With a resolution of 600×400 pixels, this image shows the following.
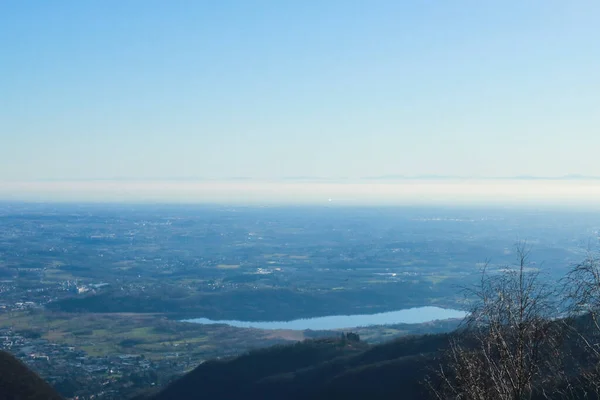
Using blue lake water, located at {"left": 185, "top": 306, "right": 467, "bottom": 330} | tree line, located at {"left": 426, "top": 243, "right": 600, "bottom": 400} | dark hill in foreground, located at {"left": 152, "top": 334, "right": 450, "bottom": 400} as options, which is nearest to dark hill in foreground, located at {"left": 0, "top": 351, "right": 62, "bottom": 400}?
dark hill in foreground, located at {"left": 152, "top": 334, "right": 450, "bottom": 400}

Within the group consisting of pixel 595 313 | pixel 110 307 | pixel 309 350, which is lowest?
pixel 110 307

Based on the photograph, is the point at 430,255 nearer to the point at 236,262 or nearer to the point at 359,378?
the point at 236,262

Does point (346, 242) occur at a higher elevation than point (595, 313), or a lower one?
lower

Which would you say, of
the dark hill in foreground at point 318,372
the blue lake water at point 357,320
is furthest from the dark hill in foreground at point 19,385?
the blue lake water at point 357,320

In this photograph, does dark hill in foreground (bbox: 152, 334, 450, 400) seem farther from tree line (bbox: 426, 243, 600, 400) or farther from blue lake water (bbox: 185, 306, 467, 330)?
blue lake water (bbox: 185, 306, 467, 330)

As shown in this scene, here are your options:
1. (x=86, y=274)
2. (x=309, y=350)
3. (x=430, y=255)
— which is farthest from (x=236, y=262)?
(x=309, y=350)

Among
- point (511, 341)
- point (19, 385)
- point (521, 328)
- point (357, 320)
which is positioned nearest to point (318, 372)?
point (19, 385)

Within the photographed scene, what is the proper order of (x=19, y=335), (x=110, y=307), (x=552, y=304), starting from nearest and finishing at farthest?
(x=552, y=304), (x=19, y=335), (x=110, y=307)
